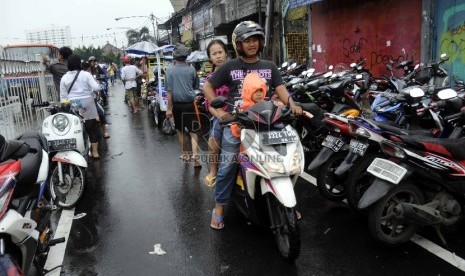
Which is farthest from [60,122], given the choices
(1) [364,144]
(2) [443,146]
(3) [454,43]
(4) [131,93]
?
(4) [131,93]

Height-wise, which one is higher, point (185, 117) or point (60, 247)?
point (185, 117)

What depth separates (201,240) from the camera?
3.98m

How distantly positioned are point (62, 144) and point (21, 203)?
2318mm

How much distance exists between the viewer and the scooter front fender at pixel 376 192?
3.41m

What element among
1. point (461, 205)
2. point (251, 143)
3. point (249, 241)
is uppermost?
point (251, 143)

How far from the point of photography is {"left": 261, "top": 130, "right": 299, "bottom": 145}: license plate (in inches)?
131

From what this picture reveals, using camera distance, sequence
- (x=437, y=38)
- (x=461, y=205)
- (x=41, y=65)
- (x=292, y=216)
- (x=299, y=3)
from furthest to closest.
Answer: (x=299, y=3) < (x=437, y=38) < (x=41, y=65) < (x=461, y=205) < (x=292, y=216)

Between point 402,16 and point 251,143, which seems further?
point 402,16

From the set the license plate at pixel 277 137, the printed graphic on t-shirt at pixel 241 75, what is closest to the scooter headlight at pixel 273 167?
the license plate at pixel 277 137

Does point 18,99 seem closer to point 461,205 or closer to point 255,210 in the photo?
point 255,210

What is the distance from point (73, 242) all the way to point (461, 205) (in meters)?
3.84

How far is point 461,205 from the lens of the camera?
3.70m

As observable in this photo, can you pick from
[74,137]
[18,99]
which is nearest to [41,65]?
[18,99]

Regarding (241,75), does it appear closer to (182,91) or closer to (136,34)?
(182,91)
